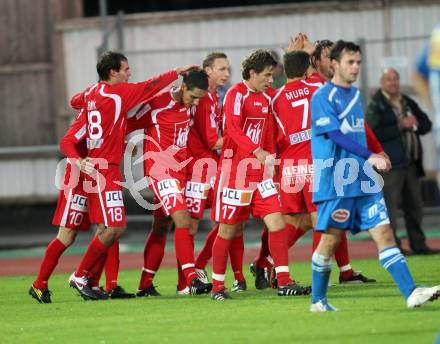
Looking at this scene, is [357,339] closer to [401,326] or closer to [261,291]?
[401,326]

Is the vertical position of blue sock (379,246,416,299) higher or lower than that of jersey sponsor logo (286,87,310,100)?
lower

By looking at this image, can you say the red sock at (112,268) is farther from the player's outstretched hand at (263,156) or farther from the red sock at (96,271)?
the player's outstretched hand at (263,156)

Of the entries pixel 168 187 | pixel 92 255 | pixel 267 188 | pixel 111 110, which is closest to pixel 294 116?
pixel 267 188

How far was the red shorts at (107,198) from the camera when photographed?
40.9 feet

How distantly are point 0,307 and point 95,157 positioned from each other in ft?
5.69

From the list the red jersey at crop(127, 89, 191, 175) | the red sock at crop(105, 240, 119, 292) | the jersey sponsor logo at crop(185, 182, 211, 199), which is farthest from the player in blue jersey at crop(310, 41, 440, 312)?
the red sock at crop(105, 240, 119, 292)

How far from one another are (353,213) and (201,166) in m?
3.05

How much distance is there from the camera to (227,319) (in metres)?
10.4

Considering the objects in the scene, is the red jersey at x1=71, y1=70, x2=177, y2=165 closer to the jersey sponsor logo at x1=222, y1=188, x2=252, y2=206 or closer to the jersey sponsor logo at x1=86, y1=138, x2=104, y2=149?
the jersey sponsor logo at x1=86, y1=138, x2=104, y2=149

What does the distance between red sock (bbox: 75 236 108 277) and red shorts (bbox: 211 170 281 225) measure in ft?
4.05

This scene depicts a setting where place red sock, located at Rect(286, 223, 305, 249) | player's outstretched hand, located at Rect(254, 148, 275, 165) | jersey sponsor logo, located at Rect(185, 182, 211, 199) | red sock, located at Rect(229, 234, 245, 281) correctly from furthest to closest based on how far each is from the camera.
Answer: red sock, located at Rect(229, 234, 245, 281)
red sock, located at Rect(286, 223, 305, 249)
jersey sponsor logo, located at Rect(185, 182, 211, 199)
player's outstretched hand, located at Rect(254, 148, 275, 165)

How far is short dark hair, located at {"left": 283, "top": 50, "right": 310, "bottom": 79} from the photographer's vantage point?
12508 millimetres

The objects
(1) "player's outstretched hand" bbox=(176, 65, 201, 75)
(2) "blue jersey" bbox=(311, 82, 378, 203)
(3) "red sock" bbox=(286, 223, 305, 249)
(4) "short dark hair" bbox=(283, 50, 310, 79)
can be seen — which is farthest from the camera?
(3) "red sock" bbox=(286, 223, 305, 249)

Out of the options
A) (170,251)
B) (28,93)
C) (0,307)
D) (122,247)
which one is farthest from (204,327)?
(28,93)
